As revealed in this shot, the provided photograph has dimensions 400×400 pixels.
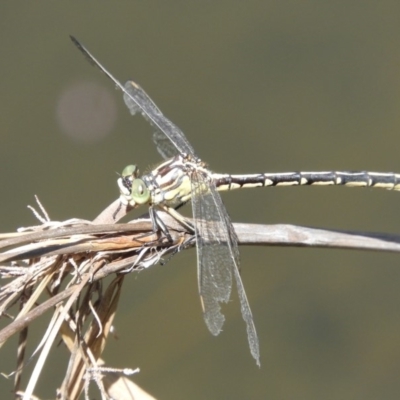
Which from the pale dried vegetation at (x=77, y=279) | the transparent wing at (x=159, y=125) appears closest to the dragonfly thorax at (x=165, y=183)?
the transparent wing at (x=159, y=125)

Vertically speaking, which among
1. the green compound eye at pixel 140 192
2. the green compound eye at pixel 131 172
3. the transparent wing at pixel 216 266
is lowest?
the transparent wing at pixel 216 266

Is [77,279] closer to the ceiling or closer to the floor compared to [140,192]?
closer to the floor

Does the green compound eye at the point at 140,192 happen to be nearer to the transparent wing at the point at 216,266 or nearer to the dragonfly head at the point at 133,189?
the dragonfly head at the point at 133,189

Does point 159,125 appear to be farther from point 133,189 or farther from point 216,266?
point 216,266

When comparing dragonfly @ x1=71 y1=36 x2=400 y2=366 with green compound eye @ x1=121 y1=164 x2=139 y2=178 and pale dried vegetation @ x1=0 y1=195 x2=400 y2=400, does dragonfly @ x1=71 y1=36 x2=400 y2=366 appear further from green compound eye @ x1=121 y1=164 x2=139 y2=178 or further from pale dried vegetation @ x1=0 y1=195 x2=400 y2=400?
pale dried vegetation @ x1=0 y1=195 x2=400 y2=400

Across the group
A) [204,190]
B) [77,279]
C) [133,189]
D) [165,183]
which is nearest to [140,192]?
[133,189]

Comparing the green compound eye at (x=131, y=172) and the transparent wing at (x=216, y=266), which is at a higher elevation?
the green compound eye at (x=131, y=172)

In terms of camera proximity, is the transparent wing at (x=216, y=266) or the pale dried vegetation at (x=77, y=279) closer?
the pale dried vegetation at (x=77, y=279)

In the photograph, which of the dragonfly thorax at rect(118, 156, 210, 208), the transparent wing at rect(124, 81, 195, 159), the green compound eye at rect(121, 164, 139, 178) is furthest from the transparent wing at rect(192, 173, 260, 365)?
the transparent wing at rect(124, 81, 195, 159)
